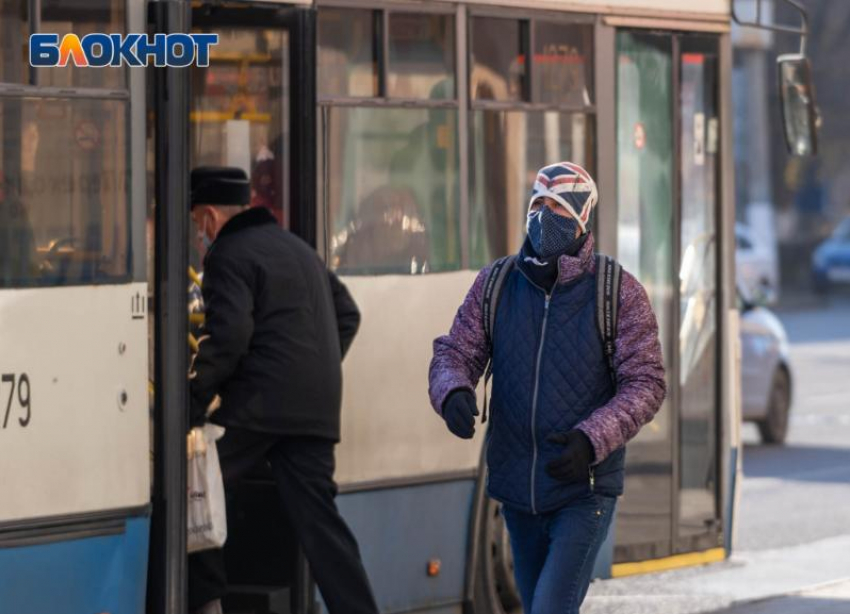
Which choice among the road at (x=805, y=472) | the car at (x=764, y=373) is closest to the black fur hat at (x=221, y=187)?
the road at (x=805, y=472)

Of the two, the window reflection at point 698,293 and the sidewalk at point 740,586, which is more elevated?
the window reflection at point 698,293

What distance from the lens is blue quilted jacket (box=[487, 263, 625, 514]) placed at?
5688 millimetres

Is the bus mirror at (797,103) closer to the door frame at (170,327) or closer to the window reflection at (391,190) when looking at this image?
the window reflection at (391,190)

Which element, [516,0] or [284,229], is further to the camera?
[516,0]

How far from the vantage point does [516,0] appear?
8.16 m

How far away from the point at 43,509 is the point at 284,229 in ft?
5.20

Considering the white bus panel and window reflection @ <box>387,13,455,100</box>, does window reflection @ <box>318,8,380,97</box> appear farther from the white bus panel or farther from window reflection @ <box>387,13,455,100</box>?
the white bus panel

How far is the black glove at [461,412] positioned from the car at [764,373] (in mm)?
11314

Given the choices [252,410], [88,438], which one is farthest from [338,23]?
[88,438]

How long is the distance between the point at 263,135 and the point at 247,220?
0.83 m

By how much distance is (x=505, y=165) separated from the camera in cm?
816

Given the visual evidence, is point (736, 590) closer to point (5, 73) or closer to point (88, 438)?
point (88, 438)

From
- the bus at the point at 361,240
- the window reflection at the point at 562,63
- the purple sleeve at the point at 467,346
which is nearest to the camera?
the purple sleeve at the point at 467,346

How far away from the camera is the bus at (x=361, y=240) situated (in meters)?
6.16
